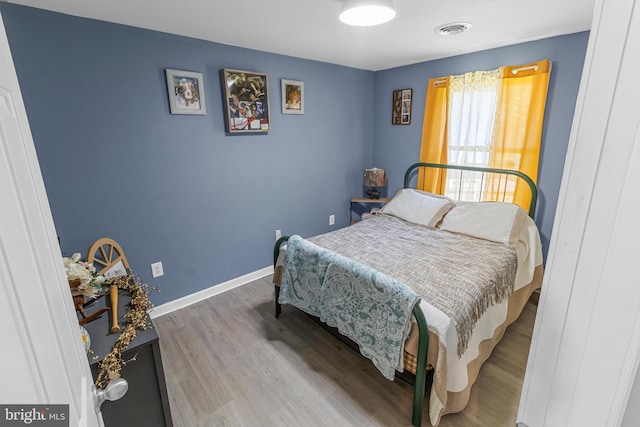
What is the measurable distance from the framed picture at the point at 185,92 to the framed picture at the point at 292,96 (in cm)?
79

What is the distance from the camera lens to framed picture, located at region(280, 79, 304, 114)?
2881 millimetres

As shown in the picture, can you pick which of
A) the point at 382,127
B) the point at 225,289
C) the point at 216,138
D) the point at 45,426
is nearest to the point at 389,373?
the point at 45,426

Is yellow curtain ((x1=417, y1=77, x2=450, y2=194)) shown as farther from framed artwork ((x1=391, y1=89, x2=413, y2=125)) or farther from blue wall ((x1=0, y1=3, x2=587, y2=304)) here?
framed artwork ((x1=391, y1=89, x2=413, y2=125))

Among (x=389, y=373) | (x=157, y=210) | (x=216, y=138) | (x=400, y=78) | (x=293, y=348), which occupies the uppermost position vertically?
(x=400, y=78)

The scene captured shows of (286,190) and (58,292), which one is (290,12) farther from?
(58,292)

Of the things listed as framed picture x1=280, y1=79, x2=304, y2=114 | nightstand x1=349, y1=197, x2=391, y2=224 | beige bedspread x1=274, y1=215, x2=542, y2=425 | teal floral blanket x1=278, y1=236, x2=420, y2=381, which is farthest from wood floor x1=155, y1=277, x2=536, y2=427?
framed picture x1=280, y1=79, x2=304, y2=114

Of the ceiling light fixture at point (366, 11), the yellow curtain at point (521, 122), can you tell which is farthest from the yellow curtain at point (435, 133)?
the ceiling light fixture at point (366, 11)

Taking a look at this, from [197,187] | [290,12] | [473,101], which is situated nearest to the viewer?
[290,12]

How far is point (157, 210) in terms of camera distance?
7.70 ft

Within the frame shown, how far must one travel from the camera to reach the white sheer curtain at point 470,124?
107 inches

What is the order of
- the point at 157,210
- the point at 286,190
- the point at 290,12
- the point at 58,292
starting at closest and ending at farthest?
the point at 58,292
the point at 290,12
the point at 157,210
the point at 286,190

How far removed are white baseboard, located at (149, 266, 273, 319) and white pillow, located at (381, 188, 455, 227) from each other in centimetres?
148

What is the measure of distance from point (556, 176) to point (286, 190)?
2.42 meters

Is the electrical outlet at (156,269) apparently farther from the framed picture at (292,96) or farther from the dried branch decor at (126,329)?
the framed picture at (292,96)
